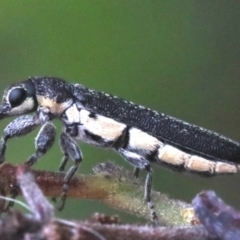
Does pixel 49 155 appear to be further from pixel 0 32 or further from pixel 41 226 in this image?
pixel 41 226

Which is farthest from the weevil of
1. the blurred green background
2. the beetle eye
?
the blurred green background

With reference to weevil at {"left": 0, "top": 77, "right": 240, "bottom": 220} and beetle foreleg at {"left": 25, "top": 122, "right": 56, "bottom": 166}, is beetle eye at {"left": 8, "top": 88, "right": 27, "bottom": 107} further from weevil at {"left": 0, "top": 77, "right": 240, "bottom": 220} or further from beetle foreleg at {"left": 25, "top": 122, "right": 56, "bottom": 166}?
beetle foreleg at {"left": 25, "top": 122, "right": 56, "bottom": 166}

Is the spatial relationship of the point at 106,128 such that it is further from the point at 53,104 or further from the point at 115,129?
the point at 53,104

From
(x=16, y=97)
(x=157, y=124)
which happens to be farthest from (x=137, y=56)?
(x=16, y=97)

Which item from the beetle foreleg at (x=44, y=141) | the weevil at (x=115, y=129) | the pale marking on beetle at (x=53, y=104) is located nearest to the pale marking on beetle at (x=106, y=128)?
the weevil at (x=115, y=129)

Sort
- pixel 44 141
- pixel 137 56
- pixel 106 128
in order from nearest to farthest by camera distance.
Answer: pixel 44 141 → pixel 106 128 → pixel 137 56

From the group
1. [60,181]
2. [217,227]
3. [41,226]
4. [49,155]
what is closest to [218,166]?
[60,181]
